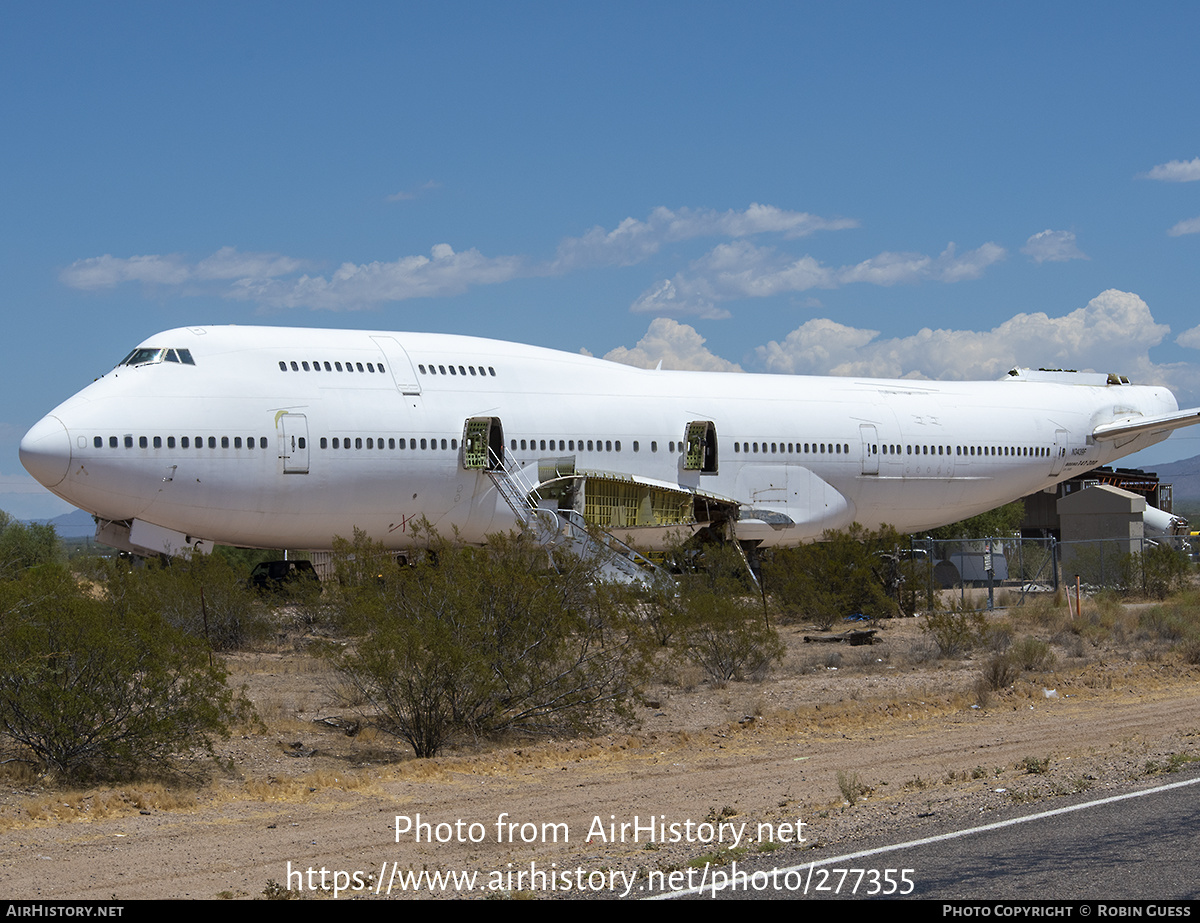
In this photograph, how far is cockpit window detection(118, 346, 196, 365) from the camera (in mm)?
26844

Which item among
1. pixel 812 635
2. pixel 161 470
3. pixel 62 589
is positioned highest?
pixel 161 470

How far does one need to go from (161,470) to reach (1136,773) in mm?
20607

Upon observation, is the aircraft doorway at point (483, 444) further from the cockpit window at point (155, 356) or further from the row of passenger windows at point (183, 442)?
the cockpit window at point (155, 356)

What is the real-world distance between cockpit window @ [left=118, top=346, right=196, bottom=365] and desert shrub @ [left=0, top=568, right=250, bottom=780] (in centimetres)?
1397

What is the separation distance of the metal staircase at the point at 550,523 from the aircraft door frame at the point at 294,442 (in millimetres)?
4511

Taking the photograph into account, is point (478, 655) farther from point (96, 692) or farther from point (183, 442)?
point (183, 442)

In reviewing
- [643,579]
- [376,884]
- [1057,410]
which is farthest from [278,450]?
[1057,410]

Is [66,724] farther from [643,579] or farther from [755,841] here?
[643,579]

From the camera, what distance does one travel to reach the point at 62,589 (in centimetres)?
1416

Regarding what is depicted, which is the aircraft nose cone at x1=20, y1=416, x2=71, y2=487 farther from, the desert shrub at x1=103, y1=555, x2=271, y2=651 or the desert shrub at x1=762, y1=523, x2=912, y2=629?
the desert shrub at x1=762, y1=523, x2=912, y2=629

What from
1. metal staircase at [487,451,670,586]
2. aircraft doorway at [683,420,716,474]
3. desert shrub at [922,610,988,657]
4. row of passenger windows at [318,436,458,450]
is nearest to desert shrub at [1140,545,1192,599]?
aircraft doorway at [683,420,716,474]

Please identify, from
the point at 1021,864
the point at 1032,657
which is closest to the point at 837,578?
the point at 1032,657
